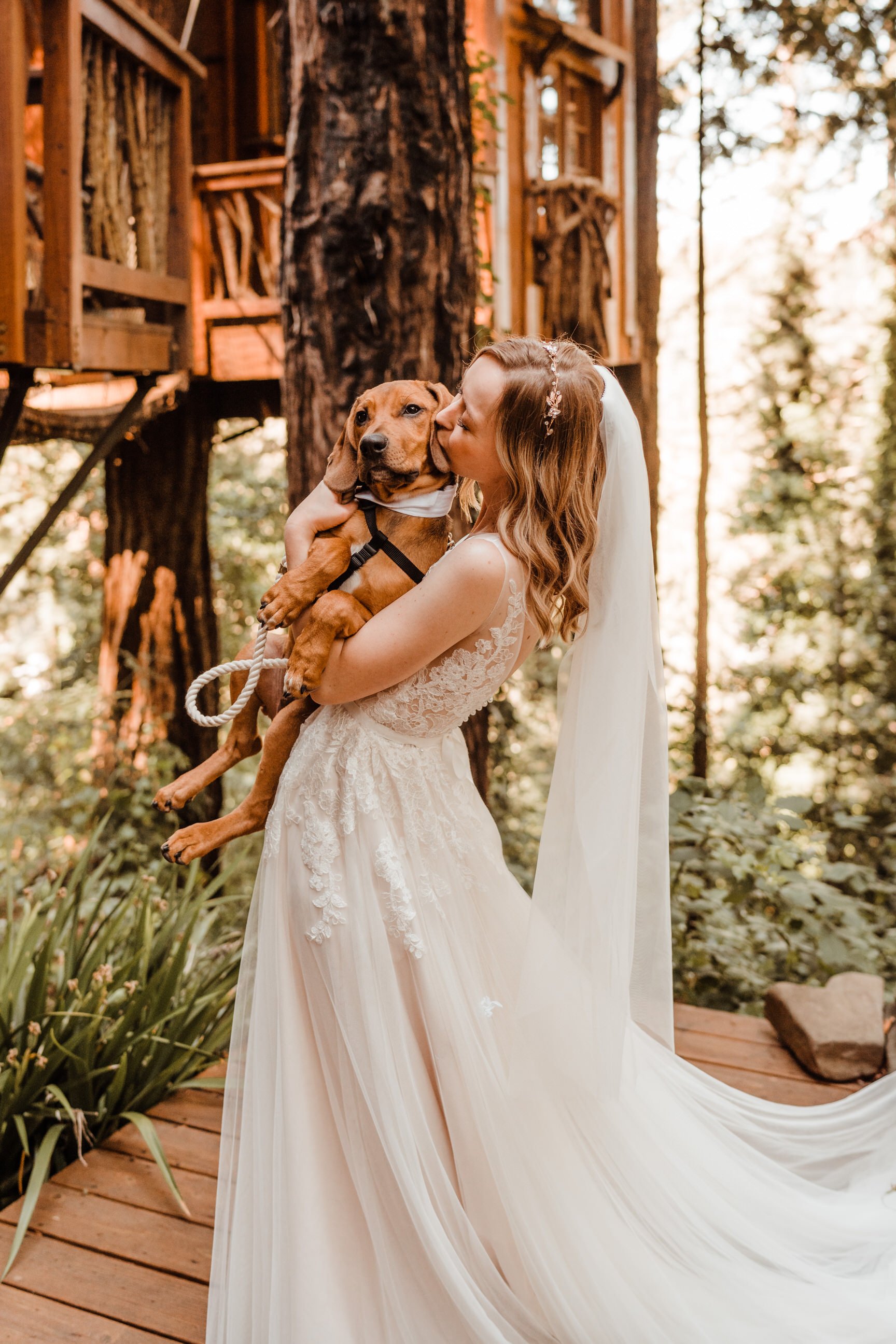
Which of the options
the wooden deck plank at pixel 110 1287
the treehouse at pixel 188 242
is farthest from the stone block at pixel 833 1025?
the treehouse at pixel 188 242

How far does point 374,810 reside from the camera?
176 centimetres

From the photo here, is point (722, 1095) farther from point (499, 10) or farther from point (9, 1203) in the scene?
point (499, 10)

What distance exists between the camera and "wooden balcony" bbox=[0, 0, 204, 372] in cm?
371

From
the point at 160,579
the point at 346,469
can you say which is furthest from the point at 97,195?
the point at 346,469

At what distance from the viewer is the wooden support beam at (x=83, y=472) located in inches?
174

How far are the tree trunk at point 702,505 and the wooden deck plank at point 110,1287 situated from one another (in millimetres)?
4039

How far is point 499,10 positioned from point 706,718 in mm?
3899

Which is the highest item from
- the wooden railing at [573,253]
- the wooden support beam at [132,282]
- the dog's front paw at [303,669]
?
the wooden railing at [573,253]

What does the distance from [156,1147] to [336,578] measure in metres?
1.55

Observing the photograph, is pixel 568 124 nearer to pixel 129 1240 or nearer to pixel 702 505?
pixel 702 505

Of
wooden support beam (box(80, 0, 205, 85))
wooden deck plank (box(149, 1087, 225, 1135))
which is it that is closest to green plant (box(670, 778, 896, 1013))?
wooden deck plank (box(149, 1087, 225, 1135))

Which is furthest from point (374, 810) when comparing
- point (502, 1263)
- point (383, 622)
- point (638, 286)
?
point (638, 286)

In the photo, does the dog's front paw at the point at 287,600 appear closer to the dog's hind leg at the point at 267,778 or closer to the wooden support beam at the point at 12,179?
the dog's hind leg at the point at 267,778

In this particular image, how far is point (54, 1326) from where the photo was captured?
1937 millimetres
